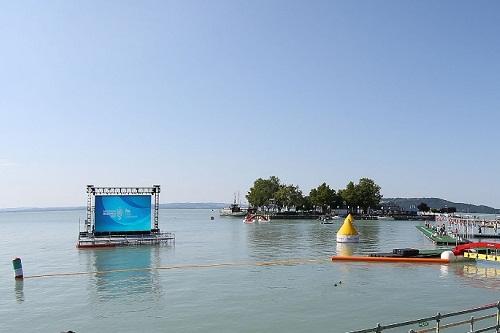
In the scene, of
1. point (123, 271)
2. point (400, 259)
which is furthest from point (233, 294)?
point (400, 259)

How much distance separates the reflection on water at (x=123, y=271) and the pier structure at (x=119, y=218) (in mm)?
2957

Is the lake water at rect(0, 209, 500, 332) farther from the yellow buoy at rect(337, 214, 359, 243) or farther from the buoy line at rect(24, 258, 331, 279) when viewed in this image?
the yellow buoy at rect(337, 214, 359, 243)

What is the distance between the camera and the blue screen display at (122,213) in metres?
69.7

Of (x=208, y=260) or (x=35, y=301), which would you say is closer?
(x=35, y=301)

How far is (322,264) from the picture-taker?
50.8 meters

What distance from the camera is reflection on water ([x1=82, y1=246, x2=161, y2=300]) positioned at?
36688mm

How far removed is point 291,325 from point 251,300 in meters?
6.72

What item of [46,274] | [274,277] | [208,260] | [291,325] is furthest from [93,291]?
[208,260]

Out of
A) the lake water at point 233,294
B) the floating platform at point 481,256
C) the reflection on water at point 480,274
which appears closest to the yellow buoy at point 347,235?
the lake water at point 233,294

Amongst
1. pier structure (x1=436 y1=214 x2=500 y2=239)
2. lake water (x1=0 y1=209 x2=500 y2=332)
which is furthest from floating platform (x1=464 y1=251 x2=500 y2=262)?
pier structure (x1=436 y1=214 x2=500 y2=239)

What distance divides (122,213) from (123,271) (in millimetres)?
24712

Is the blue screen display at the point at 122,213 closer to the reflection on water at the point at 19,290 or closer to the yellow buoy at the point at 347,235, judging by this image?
the reflection on water at the point at 19,290

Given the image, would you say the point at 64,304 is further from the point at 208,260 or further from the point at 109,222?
the point at 109,222

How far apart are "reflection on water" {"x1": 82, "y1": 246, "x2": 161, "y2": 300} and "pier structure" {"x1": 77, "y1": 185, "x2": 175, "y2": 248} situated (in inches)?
116
